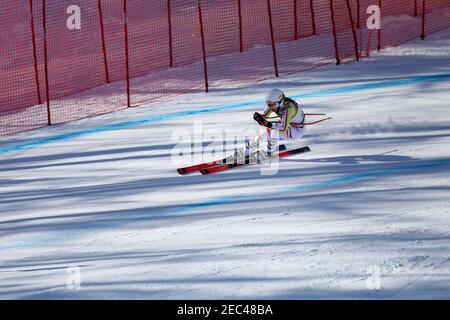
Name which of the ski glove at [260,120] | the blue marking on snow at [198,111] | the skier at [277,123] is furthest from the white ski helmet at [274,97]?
the blue marking on snow at [198,111]

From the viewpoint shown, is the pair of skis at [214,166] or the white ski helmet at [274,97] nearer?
the white ski helmet at [274,97]

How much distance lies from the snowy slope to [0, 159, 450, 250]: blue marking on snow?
0.03 meters

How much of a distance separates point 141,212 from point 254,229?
193cm

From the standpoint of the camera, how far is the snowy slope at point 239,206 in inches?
455

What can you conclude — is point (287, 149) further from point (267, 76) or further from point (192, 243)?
point (267, 76)

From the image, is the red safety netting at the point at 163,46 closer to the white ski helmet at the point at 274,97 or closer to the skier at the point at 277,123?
the skier at the point at 277,123

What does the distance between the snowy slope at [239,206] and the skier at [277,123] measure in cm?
36

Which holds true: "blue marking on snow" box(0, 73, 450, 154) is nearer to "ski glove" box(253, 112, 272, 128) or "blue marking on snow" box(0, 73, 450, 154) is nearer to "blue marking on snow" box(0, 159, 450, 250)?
"ski glove" box(253, 112, 272, 128)

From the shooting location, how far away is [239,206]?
14242mm

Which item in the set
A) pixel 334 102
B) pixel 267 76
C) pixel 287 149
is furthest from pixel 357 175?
pixel 267 76

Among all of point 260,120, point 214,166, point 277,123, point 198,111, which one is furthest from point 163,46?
point 260,120

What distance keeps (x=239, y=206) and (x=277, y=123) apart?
1.88 meters

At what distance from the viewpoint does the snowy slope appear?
37.9 ft

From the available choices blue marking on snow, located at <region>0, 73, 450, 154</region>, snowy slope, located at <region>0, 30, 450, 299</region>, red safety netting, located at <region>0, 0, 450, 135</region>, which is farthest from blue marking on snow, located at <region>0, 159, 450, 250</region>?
red safety netting, located at <region>0, 0, 450, 135</region>
